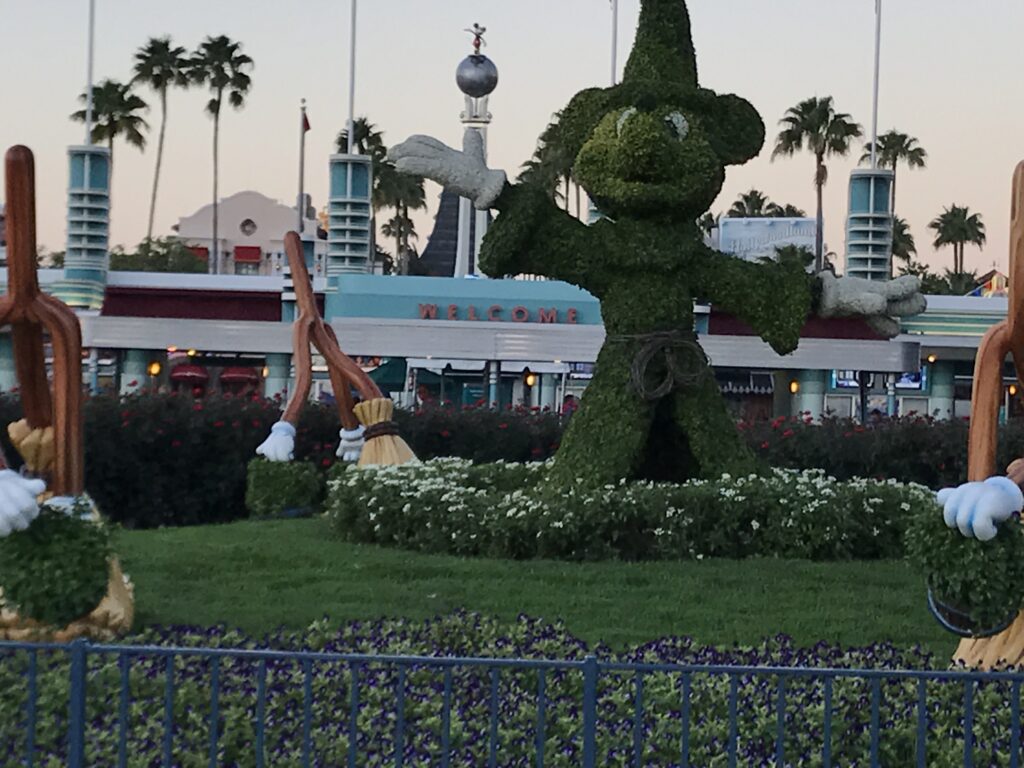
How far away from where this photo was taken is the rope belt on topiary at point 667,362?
34.4 feet

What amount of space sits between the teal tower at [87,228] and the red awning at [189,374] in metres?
7.65

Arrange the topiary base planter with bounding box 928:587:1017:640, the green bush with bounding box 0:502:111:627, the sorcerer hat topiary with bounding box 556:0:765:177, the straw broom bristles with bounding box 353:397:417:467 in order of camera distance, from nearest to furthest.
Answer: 1. the topiary base planter with bounding box 928:587:1017:640
2. the green bush with bounding box 0:502:111:627
3. the sorcerer hat topiary with bounding box 556:0:765:177
4. the straw broom bristles with bounding box 353:397:417:467

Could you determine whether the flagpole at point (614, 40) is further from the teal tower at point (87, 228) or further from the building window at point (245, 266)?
the building window at point (245, 266)

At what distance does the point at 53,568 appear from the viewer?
22.1 feet

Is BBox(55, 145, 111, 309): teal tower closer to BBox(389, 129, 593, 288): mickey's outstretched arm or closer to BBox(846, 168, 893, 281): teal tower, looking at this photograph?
BBox(846, 168, 893, 281): teal tower

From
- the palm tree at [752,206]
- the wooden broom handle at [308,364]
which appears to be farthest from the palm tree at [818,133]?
the wooden broom handle at [308,364]

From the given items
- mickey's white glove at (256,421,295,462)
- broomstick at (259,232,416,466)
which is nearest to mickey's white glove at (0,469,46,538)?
broomstick at (259,232,416,466)

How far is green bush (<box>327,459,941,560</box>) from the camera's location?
9898mm

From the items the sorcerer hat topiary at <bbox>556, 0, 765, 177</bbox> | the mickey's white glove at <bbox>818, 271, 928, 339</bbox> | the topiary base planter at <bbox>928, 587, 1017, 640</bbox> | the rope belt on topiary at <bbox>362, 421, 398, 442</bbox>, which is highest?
the sorcerer hat topiary at <bbox>556, 0, 765, 177</bbox>

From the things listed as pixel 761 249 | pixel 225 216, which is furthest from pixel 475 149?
pixel 225 216

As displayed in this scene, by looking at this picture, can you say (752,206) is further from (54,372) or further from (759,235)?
(54,372)

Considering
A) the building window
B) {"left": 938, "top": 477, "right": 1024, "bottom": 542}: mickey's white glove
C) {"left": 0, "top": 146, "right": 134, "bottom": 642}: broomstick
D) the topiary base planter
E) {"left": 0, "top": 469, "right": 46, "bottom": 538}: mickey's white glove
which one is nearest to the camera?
{"left": 938, "top": 477, "right": 1024, "bottom": 542}: mickey's white glove

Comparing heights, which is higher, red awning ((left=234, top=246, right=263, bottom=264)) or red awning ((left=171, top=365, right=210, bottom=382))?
red awning ((left=234, top=246, right=263, bottom=264))

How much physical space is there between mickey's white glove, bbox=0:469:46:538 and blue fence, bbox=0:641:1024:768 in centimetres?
55
